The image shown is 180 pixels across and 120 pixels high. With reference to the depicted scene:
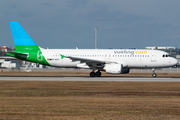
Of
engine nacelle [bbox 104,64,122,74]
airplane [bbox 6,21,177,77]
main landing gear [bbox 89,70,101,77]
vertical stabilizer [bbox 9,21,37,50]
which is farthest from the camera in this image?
vertical stabilizer [bbox 9,21,37,50]

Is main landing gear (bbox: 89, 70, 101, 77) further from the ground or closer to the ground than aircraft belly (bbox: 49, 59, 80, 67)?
closer to the ground

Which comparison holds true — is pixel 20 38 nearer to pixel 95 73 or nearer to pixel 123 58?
pixel 95 73

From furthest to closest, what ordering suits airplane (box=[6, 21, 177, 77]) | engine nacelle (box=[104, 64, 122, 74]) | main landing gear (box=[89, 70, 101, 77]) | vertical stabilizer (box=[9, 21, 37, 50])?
vertical stabilizer (box=[9, 21, 37, 50]), main landing gear (box=[89, 70, 101, 77]), airplane (box=[6, 21, 177, 77]), engine nacelle (box=[104, 64, 122, 74])

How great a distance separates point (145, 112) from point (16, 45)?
107ft

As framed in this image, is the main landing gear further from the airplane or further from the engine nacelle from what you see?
the engine nacelle

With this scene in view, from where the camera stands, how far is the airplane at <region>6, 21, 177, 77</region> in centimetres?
4009

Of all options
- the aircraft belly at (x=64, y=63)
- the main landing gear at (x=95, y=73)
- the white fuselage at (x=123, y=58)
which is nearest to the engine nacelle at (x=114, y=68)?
the white fuselage at (x=123, y=58)

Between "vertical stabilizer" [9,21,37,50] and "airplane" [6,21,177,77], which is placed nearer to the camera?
"airplane" [6,21,177,77]

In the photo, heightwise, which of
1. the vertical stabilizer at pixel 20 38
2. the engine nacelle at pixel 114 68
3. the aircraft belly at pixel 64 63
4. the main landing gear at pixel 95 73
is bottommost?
the main landing gear at pixel 95 73

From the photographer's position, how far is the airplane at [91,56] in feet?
132

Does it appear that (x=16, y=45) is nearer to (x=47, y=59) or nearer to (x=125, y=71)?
(x=47, y=59)

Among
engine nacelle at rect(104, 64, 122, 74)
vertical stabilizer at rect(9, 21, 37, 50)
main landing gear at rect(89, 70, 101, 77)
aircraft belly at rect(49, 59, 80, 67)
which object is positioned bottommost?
main landing gear at rect(89, 70, 101, 77)

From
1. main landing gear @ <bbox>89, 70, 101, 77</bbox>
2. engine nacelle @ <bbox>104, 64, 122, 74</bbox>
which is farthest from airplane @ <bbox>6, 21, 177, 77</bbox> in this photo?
engine nacelle @ <bbox>104, 64, 122, 74</bbox>

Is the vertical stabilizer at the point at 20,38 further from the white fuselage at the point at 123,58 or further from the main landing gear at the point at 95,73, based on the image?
the main landing gear at the point at 95,73
